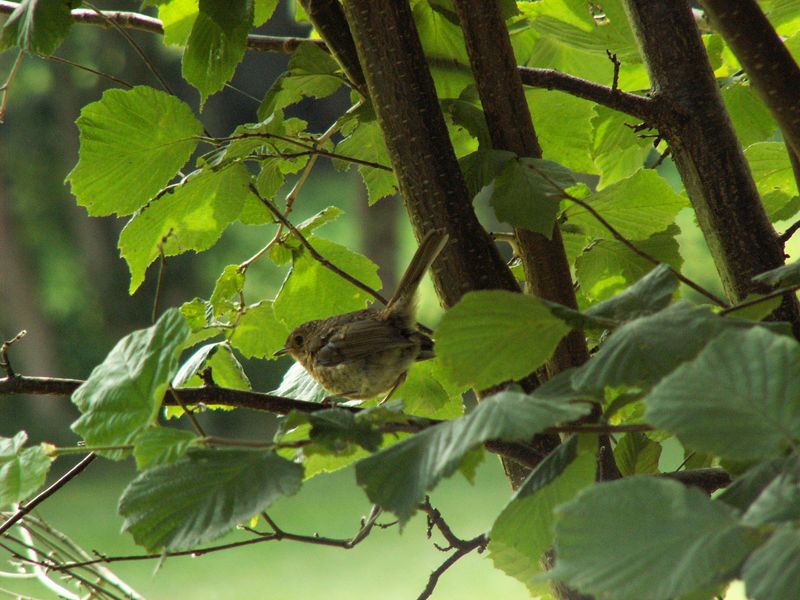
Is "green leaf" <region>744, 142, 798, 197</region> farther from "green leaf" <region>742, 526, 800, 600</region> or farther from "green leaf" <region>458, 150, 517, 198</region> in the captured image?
"green leaf" <region>742, 526, 800, 600</region>

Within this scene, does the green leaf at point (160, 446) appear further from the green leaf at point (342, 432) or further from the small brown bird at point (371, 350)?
the small brown bird at point (371, 350)

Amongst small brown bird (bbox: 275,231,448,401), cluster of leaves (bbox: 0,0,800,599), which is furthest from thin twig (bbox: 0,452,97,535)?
small brown bird (bbox: 275,231,448,401)

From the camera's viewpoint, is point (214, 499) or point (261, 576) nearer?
point (214, 499)

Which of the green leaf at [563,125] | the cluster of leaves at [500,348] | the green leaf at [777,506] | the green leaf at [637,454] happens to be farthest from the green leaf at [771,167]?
the green leaf at [777,506]

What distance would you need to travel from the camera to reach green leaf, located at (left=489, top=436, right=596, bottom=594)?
11.6 inches

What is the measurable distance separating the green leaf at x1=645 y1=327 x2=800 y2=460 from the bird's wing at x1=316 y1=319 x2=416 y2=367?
0.69m

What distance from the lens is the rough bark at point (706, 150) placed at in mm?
438

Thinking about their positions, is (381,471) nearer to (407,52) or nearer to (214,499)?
(214,499)

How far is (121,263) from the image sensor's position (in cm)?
406

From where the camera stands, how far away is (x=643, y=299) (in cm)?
30

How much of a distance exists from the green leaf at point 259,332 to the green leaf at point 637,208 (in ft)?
0.76

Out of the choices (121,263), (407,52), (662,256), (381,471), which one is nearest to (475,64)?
(407,52)

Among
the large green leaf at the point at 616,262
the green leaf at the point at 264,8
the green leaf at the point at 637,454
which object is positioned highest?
the green leaf at the point at 264,8

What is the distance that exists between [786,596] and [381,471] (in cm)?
12
